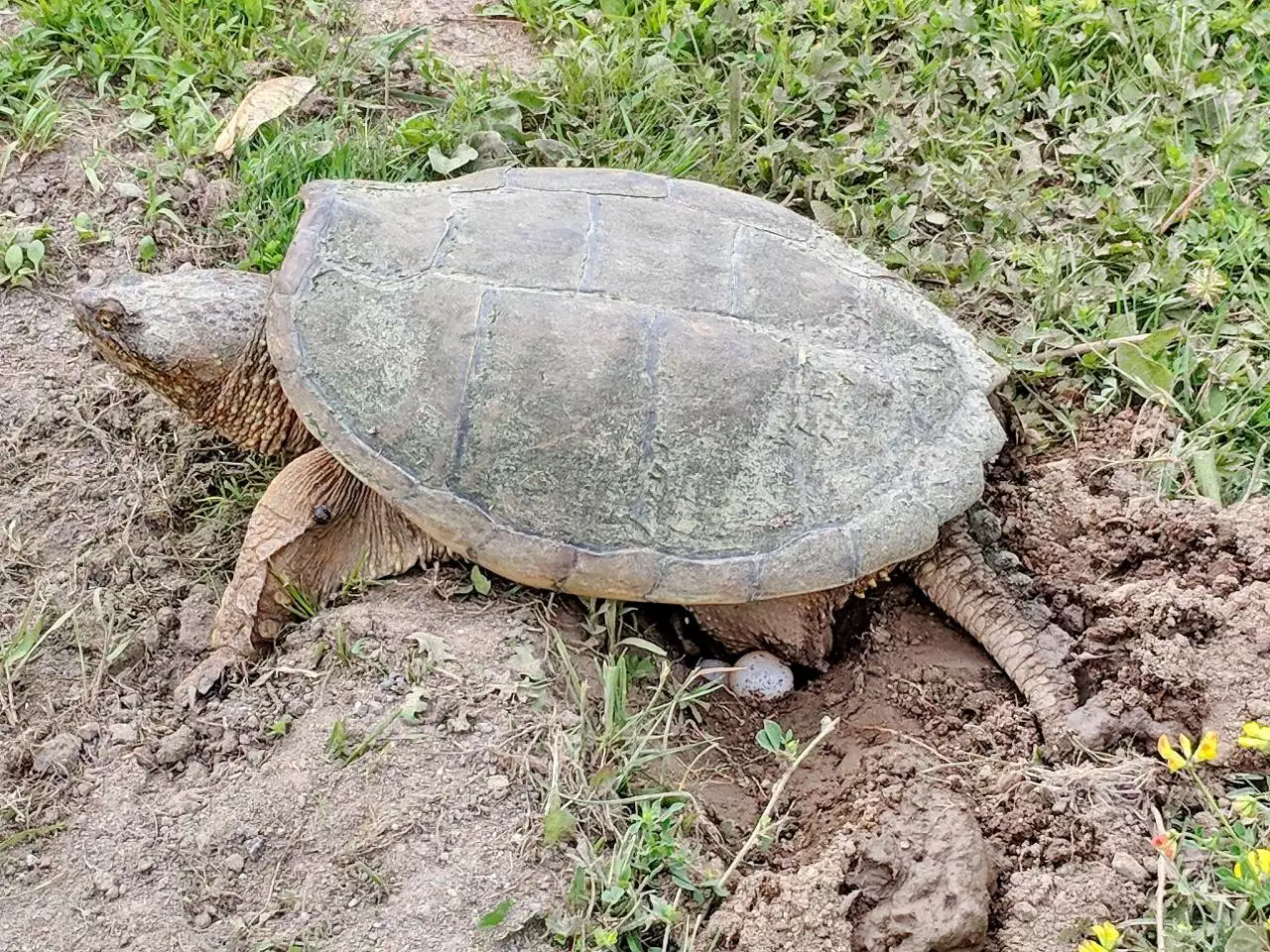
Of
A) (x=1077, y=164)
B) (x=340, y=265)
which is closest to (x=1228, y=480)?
(x=1077, y=164)

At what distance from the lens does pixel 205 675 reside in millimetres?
2648

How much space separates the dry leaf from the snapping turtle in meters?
0.98

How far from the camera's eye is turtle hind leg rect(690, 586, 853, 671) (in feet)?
9.00

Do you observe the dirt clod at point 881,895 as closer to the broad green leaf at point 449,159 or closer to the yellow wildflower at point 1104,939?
the yellow wildflower at point 1104,939

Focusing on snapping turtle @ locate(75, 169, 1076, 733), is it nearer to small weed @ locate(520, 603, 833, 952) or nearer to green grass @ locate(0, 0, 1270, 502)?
small weed @ locate(520, 603, 833, 952)

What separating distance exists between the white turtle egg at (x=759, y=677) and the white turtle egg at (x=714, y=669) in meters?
0.03

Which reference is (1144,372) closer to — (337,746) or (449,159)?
(449,159)

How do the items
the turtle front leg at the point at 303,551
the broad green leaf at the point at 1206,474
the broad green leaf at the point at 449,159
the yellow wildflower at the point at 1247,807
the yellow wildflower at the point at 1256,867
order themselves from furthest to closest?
the broad green leaf at the point at 449,159 < the broad green leaf at the point at 1206,474 < the turtle front leg at the point at 303,551 < the yellow wildflower at the point at 1247,807 < the yellow wildflower at the point at 1256,867

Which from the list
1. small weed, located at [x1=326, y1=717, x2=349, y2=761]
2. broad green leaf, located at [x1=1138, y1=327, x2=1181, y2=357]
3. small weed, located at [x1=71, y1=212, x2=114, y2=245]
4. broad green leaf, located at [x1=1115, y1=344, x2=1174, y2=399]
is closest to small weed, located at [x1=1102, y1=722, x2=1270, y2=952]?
broad green leaf, located at [x1=1115, y1=344, x2=1174, y2=399]

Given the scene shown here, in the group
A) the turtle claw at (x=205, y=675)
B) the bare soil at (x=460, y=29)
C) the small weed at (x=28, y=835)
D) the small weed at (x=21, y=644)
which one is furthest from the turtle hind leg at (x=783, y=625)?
the bare soil at (x=460, y=29)

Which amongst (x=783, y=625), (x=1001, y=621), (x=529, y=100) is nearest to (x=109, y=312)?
(x=529, y=100)

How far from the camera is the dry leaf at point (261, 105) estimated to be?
3.64 meters

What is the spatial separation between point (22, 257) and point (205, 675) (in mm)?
1566

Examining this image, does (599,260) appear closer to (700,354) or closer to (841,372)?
(700,354)
